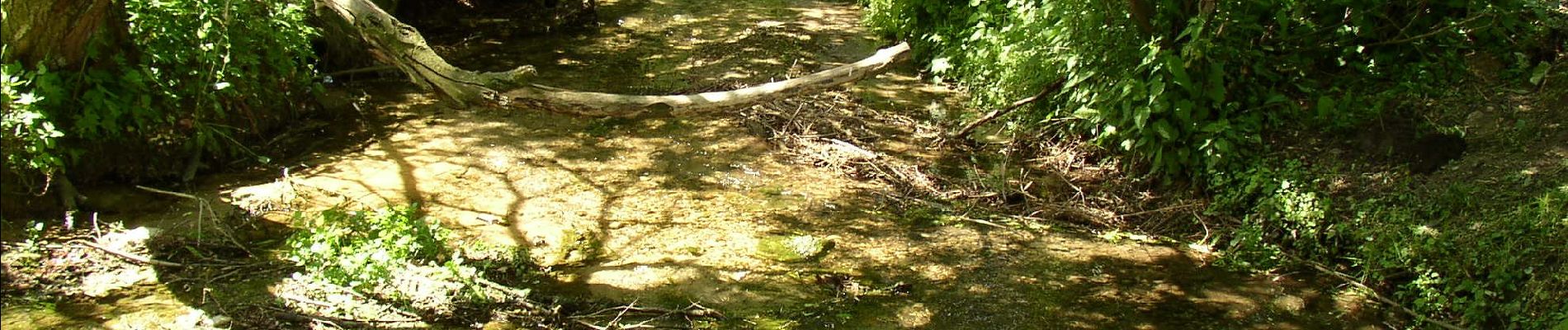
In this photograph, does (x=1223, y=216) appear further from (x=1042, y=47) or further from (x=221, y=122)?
(x=221, y=122)

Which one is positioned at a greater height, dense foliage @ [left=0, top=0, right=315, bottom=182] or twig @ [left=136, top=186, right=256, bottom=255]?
dense foliage @ [left=0, top=0, right=315, bottom=182]

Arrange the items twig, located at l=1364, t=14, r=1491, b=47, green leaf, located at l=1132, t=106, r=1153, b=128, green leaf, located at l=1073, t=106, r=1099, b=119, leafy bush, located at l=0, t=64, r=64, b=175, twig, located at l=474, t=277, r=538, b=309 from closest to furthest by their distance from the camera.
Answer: twig, located at l=474, t=277, r=538, b=309 < leafy bush, located at l=0, t=64, r=64, b=175 < green leaf, located at l=1132, t=106, r=1153, b=128 < twig, located at l=1364, t=14, r=1491, b=47 < green leaf, located at l=1073, t=106, r=1099, b=119

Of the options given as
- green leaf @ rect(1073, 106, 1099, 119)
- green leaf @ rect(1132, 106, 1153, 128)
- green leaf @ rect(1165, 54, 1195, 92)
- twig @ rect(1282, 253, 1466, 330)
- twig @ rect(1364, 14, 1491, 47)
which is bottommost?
twig @ rect(1282, 253, 1466, 330)

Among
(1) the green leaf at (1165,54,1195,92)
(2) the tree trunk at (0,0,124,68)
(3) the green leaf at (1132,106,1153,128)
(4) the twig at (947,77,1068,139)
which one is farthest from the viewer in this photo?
(4) the twig at (947,77,1068,139)

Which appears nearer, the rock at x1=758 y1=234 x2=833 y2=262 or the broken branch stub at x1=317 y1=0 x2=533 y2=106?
the broken branch stub at x1=317 y1=0 x2=533 y2=106

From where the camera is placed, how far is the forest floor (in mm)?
4703

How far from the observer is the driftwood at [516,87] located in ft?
14.5

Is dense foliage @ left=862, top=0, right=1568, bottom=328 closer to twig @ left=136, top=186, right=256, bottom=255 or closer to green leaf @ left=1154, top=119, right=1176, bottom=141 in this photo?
green leaf @ left=1154, top=119, right=1176, bottom=141

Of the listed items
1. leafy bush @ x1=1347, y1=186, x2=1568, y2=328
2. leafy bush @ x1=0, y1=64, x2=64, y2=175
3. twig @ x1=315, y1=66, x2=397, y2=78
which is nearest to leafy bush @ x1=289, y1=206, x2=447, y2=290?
leafy bush @ x1=0, y1=64, x2=64, y2=175

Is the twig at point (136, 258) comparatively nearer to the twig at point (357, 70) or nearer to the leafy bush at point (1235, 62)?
the twig at point (357, 70)

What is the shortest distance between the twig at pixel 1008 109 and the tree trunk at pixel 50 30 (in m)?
4.87

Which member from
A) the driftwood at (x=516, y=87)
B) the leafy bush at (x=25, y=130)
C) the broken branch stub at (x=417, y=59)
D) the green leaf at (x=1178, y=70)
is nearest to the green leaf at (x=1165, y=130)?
the green leaf at (x=1178, y=70)

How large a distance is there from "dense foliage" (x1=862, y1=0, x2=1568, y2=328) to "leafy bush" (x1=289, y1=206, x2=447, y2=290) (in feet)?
11.8

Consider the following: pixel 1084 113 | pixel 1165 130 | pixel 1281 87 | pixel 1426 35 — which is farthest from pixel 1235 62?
pixel 1426 35
